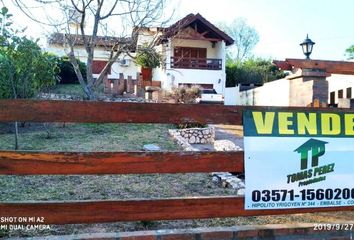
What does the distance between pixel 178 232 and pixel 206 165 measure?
0.61 metres

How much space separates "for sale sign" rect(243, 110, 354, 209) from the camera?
3.31m

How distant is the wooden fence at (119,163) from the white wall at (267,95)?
1002cm

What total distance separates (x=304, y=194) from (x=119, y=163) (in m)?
1.72

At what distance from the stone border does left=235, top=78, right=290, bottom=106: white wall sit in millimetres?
9793

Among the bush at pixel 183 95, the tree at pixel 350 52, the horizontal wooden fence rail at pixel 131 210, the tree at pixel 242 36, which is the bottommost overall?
the horizontal wooden fence rail at pixel 131 210

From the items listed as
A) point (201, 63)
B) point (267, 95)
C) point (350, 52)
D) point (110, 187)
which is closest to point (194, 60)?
point (201, 63)

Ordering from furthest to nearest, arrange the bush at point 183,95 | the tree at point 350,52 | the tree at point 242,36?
the tree at point 242,36 → the tree at point 350,52 → the bush at point 183,95

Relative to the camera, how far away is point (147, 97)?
731 inches

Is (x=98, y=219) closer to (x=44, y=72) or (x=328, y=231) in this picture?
(x=328, y=231)

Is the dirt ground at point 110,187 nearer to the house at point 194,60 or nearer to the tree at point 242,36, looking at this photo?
the house at point 194,60

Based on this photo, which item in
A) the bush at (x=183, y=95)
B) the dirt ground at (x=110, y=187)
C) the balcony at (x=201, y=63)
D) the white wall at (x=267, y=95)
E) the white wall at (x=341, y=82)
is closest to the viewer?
the dirt ground at (x=110, y=187)
